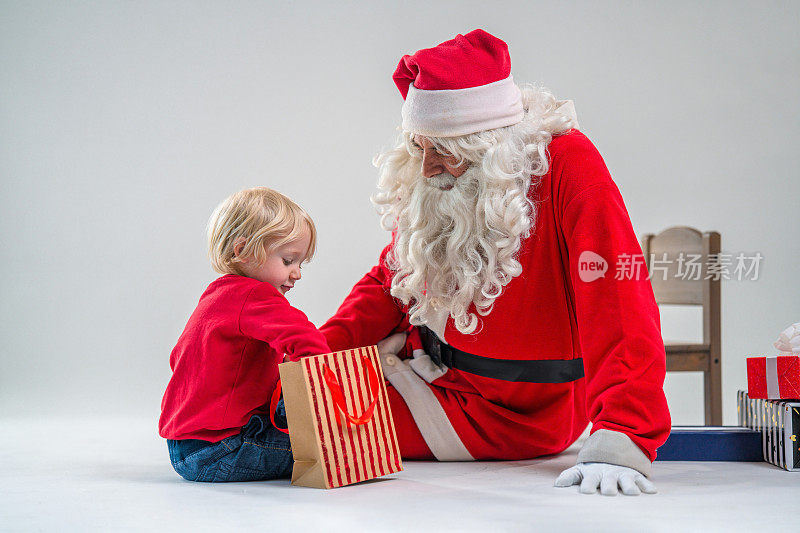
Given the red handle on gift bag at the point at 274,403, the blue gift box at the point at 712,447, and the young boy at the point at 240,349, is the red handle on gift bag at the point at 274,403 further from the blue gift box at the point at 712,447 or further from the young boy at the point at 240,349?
the blue gift box at the point at 712,447

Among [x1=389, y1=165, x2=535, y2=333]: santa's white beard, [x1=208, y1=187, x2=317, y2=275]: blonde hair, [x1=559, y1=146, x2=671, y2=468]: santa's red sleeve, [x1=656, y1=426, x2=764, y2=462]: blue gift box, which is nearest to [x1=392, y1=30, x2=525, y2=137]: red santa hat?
[x1=389, y1=165, x2=535, y2=333]: santa's white beard

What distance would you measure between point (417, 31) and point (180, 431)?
9.48ft

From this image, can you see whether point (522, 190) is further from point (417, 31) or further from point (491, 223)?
point (417, 31)

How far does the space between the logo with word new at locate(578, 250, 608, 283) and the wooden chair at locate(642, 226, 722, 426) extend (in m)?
1.65

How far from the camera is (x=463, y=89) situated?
197 centimetres

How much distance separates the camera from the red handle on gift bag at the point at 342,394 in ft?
5.70

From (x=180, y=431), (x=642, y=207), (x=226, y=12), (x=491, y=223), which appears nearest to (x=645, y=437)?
(x=491, y=223)

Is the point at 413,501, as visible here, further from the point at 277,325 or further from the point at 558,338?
the point at 558,338

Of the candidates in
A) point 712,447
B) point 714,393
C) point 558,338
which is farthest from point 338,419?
point 714,393

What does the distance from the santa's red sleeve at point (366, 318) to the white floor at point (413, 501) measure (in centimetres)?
41

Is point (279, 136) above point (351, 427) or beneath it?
above

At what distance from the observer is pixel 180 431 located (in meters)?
1.83

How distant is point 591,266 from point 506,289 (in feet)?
0.83

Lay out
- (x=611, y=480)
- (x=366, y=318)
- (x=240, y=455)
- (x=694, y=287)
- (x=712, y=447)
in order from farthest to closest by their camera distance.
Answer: (x=694, y=287) → (x=366, y=318) → (x=712, y=447) → (x=240, y=455) → (x=611, y=480)
